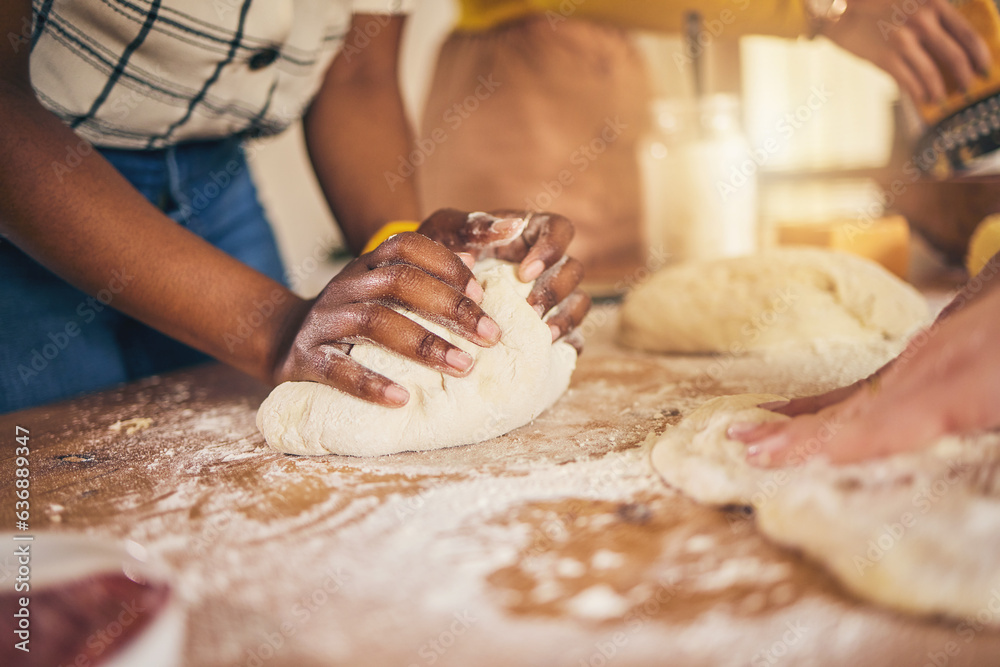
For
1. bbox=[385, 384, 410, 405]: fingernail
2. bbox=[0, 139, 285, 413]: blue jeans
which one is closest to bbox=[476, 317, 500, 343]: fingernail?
bbox=[385, 384, 410, 405]: fingernail

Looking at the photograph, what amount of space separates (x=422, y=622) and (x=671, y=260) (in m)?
1.72

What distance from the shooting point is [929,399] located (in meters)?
0.65

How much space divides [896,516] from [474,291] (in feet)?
1.98

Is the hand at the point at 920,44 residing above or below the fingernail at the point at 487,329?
above

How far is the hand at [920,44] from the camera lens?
1480 mm

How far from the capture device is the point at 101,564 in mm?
534

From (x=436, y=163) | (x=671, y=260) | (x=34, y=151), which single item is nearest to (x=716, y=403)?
(x=34, y=151)

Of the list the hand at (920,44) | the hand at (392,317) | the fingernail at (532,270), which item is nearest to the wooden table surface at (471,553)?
the hand at (392,317)

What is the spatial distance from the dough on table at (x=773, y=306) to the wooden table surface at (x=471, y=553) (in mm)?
269

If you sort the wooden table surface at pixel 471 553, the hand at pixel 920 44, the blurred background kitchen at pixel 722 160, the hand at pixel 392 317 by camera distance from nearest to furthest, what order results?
1. the wooden table surface at pixel 471 553
2. the hand at pixel 392 317
3. the hand at pixel 920 44
4. the blurred background kitchen at pixel 722 160

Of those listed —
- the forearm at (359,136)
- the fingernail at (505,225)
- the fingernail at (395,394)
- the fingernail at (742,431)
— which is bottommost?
the fingernail at (742,431)

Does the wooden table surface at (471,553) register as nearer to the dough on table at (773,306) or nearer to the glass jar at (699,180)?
the dough on table at (773,306)

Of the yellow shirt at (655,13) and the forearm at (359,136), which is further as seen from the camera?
the yellow shirt at (655,13)

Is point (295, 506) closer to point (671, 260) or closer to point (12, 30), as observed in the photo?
point (12, 30)
